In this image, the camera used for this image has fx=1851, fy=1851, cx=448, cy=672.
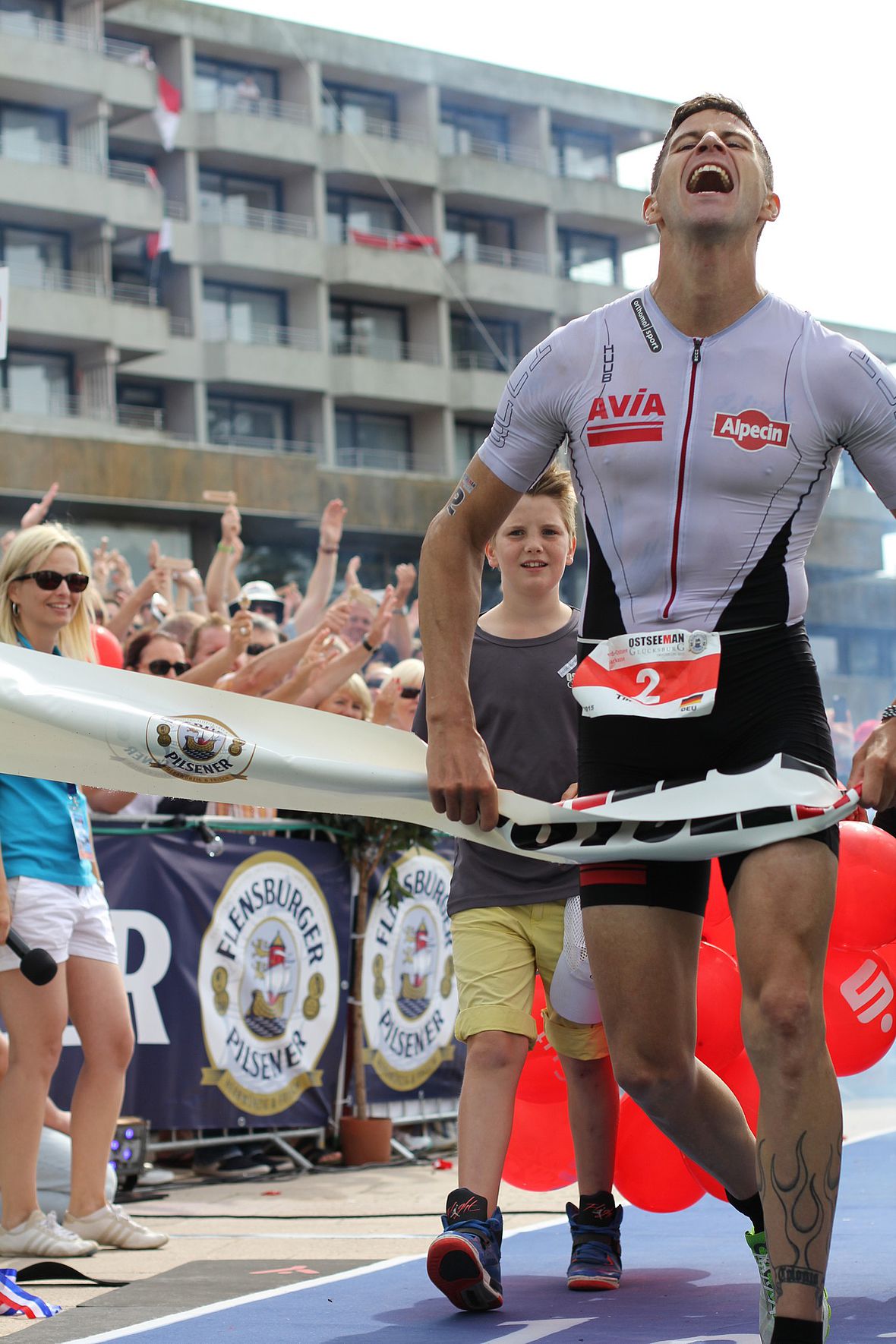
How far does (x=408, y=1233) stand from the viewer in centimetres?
584

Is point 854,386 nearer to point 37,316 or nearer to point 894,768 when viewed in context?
point 894,768

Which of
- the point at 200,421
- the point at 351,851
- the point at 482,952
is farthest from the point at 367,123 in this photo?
the point at 482,952

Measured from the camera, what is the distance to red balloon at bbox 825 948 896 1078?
4.51 meters

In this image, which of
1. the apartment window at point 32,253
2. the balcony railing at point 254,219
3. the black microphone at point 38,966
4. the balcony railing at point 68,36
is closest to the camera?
the black microphone at point 38,966

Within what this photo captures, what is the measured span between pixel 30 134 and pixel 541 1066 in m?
40.7

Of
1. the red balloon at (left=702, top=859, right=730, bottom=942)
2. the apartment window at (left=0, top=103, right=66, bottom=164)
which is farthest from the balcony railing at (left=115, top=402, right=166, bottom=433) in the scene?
the red balloon at (left=702, top=859, right=730, bottom=942)

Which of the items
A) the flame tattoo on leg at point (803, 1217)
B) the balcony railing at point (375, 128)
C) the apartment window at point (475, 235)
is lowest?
the flame tattoo on leg at point (803, 1217)

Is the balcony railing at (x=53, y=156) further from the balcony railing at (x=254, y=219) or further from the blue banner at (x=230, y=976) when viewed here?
the blue banner at (x=230, y=976)

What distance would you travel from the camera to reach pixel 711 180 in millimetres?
3447

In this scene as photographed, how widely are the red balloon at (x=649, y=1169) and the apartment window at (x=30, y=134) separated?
Result: 40.3 m

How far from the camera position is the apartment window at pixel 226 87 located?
45188 millimetres

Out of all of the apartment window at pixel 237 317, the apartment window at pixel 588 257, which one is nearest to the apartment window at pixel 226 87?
the apartment window at pixel 237 317

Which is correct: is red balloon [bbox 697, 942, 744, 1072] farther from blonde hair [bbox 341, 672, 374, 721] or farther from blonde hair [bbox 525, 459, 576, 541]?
blonde hair [bbox 341, 672, 374, 721]

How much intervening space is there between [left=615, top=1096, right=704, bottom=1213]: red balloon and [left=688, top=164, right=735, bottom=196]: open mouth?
7.82 feet
